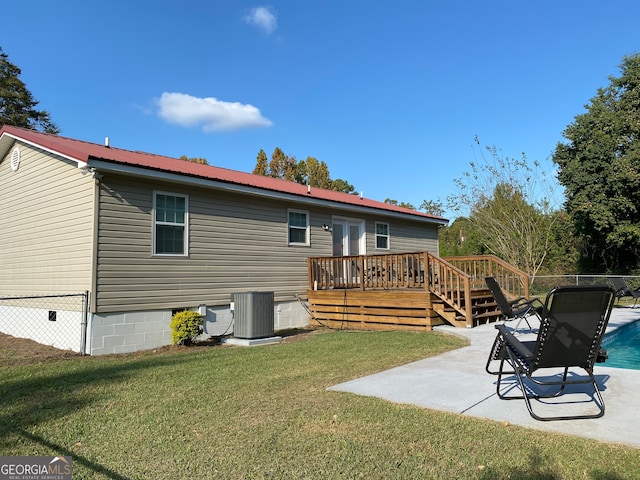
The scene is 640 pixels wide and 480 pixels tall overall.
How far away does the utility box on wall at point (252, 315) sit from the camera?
8.52m

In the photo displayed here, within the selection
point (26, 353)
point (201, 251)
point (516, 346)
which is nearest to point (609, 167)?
point (201, 251)

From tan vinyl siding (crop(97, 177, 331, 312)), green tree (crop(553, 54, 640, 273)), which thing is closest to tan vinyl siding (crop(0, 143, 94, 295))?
tan vinyl siding (crop(97, 177, 331, 312))

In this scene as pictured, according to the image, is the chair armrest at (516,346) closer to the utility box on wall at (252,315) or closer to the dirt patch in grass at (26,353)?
the utility box on wall at (252,315)

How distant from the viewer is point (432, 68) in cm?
1440

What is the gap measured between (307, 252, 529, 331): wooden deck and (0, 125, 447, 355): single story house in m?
0.78

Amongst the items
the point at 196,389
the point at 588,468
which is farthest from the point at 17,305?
the point at 588,468

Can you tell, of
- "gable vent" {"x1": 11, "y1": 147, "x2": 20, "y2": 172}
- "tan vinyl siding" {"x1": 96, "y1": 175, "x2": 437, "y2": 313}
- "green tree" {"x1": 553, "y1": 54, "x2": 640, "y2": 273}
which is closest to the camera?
"tan vinyl siding" {"x1": 96, "y1": 175, "x2": 437, "y2": 313}

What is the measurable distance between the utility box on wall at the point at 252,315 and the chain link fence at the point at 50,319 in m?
2.73

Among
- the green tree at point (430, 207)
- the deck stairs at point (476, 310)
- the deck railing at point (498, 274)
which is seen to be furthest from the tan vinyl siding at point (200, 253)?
the green tree at point (430, 207)

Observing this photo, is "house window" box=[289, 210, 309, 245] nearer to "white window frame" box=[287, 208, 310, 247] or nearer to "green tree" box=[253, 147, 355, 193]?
"white window frame" box=[287, 208, 310, 247]

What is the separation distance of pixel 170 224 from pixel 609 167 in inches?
773

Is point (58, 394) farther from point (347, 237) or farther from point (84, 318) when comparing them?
point (347, 237)

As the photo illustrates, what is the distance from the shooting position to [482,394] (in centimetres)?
432

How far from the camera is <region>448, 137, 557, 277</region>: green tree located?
22938mm
